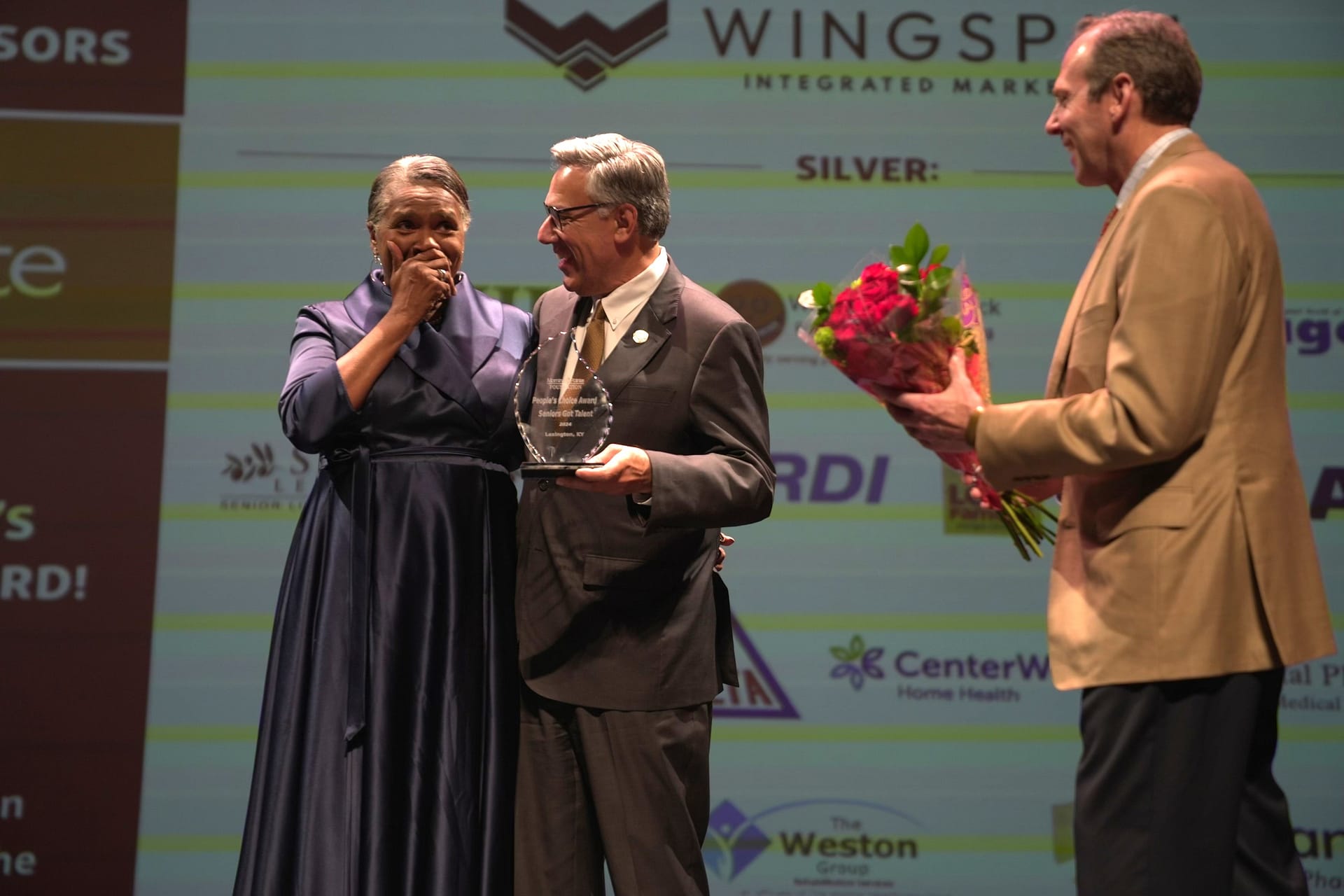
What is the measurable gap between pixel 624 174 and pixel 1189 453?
1.09 meters

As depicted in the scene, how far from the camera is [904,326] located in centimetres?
187

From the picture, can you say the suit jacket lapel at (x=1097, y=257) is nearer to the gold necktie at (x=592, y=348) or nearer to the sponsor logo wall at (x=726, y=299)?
the gold necktie at (x=592, y=348)

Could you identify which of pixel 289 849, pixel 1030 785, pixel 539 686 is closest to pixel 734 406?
pixel 539 686

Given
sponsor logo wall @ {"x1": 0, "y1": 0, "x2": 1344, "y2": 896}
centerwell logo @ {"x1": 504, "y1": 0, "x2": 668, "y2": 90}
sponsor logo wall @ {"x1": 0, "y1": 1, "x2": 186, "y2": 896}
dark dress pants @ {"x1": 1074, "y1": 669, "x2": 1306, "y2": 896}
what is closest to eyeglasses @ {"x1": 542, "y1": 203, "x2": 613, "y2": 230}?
dark dress pants @ {"x1": 1074, "y1": 669, "x2": 1306, "y2": 896}

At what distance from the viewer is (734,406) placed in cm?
220

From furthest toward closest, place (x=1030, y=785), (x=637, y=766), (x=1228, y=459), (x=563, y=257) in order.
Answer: (x=1030, y=785)
(x=563, y=257)
(x=637, y=766)
(x=1228, y=459)

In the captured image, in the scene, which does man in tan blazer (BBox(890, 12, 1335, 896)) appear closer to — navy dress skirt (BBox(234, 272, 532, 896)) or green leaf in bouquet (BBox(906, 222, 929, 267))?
green leaf in bouquet (BBox(906, 222, 929, 267))

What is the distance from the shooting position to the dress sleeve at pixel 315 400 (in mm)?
2227

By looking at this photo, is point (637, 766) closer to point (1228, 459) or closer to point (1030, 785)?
point (1228, 459)

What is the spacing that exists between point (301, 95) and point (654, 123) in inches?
43.7

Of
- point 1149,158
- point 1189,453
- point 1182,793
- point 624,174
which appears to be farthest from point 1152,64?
point 1182,793

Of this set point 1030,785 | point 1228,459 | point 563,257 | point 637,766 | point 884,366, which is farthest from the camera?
point 1030,785

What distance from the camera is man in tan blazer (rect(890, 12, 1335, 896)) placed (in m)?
1.65

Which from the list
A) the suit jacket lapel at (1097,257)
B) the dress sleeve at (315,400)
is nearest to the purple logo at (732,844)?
the dress sleeve at (315,400)
